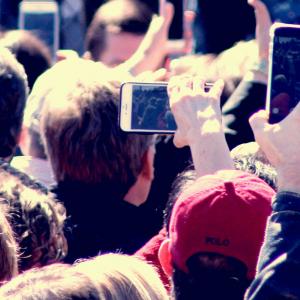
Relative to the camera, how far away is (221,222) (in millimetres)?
1925

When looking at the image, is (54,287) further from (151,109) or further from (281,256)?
(151,109)

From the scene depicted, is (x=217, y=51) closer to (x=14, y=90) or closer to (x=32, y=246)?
(x=14, y=90)

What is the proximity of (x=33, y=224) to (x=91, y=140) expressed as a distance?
1.68 ft

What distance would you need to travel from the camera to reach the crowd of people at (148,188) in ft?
5.85

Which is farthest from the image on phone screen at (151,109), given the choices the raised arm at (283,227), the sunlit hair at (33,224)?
the raised arm at (283,227)

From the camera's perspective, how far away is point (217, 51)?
17.0 ft

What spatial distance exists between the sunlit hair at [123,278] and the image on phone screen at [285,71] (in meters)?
0.43

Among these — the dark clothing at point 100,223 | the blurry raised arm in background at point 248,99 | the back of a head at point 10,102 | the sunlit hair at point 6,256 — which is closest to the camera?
the sunlit hair at point 6,256

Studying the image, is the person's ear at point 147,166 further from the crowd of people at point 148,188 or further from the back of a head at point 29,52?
the back of a head at point 29,52

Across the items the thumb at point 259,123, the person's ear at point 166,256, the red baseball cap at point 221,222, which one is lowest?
the person's ear at point 166,256

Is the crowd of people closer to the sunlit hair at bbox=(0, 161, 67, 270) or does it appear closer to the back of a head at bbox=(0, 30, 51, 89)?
the sunlit hair at bbox=(0, 161, 67, 270)

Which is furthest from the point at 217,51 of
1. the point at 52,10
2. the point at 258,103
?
the point at 258,103

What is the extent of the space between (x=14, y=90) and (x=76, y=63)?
304 millimetres

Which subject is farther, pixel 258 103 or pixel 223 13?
pixel 223 13
